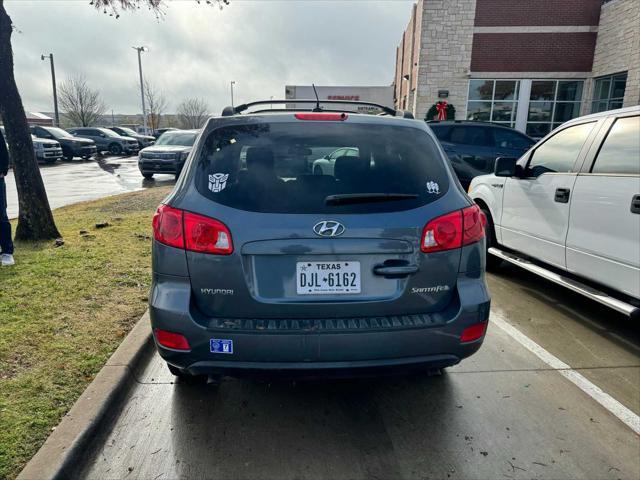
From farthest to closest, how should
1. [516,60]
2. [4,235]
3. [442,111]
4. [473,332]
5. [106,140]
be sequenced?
[106,140], [516,60], [442,111], [4,235], [473,332]

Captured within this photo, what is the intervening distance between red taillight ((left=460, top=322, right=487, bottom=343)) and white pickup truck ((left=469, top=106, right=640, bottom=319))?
164 centimetres

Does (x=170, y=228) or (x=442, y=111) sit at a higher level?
(x=442, y=111)

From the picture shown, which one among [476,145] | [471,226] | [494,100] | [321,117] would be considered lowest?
[471,226]

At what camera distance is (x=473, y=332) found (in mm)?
2514

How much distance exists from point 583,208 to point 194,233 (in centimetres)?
337

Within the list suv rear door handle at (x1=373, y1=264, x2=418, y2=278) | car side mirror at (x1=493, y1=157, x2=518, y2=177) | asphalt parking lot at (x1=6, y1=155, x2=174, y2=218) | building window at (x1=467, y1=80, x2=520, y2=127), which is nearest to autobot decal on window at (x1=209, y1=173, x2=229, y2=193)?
suv rear door handle at (x1=373, y1=264, x2=418, y2=278)

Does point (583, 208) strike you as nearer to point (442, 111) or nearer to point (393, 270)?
point (393, 270)

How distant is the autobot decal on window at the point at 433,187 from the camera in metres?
2.54

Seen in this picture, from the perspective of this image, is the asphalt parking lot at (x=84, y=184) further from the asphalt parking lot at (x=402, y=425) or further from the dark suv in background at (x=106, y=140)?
the dark suv in background at (x=106, y=140)

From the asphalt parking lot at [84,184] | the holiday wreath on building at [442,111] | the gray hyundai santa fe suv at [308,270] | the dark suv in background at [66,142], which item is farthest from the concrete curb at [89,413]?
the dark suv in background at [66,142]

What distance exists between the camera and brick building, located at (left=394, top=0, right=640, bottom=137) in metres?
19.4

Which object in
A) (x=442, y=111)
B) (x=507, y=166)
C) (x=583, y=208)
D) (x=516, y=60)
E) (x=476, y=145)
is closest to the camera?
(x=583, y=208)

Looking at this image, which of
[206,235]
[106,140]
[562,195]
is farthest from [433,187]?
[106,140]

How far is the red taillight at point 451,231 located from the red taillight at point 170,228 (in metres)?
1.28
